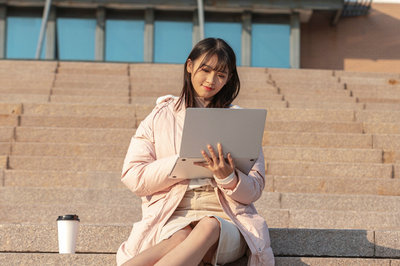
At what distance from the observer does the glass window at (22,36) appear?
663 inches

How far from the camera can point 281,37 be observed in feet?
55.9

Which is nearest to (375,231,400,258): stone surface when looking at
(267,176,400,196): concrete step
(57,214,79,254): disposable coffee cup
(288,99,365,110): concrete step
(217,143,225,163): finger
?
(217,143,225,163): finger

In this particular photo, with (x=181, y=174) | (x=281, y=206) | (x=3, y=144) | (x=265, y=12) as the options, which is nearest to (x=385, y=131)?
(x=281, y=206)

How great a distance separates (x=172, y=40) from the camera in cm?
1695

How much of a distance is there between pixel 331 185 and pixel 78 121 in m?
2.68

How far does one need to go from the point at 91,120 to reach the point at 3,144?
1.01 meters

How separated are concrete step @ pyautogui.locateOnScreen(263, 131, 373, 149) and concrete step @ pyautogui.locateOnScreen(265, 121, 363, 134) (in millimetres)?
318

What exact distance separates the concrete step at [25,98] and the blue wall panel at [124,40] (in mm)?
8339

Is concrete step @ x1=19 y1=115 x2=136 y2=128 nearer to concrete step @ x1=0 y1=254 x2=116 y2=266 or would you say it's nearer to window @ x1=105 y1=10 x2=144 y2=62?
concrete step @ x1=0 y1=254 x2=116 y2=266

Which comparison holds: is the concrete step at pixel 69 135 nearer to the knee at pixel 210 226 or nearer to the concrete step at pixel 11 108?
the concrete step at pixel 11 108

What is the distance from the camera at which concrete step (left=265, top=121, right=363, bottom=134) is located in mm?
7410

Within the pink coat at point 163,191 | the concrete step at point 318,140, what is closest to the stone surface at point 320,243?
the pink coat at point 163,191

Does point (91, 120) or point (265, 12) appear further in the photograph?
point (265, 12)

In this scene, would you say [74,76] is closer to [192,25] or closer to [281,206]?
[281,206]
